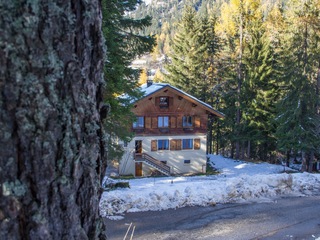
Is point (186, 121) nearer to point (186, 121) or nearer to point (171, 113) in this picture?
point (186, 121)

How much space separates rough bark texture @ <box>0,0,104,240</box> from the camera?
4.16 feet

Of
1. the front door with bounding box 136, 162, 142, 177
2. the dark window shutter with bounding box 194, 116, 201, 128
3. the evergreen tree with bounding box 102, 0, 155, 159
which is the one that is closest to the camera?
the evergreen tree with bounding box 102, 0, 155, 159

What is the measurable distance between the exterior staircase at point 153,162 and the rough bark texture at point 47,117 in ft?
92.1

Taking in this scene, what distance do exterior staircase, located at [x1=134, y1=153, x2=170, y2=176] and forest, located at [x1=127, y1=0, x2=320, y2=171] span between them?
28.0 ft

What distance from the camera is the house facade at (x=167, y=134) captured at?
97.2ft

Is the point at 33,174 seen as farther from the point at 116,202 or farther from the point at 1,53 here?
the point at 116,202

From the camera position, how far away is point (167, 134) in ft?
101

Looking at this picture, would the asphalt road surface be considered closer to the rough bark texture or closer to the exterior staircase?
the rough bark texture

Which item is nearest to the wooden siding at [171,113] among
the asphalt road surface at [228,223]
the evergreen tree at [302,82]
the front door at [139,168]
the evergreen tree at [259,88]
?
the front door at [139,168]

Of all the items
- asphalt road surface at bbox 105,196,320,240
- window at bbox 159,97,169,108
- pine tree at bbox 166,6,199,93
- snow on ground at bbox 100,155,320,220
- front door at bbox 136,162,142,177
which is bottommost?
front door at bbox 136,162,142,177

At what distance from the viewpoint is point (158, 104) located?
2991cm

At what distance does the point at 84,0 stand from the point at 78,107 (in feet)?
1.43

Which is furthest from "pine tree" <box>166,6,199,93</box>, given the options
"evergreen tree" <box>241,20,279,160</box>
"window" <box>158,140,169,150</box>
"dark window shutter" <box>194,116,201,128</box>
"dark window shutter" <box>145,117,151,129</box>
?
"dark window shutter" <box>145,117,151,129</box>

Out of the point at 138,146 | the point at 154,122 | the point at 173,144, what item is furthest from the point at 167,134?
the point at 138,146
